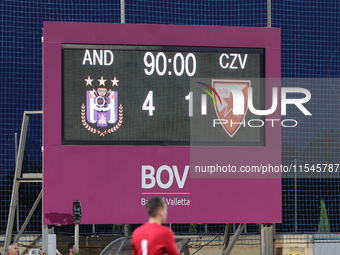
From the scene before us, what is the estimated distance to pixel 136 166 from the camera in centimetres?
892

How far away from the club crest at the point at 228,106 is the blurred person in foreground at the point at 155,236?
5359 mm

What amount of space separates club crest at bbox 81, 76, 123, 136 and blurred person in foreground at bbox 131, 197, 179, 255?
5.08 metres

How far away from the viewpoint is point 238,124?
9.11 metres

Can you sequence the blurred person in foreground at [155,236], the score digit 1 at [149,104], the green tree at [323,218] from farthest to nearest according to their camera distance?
the green tree at [323,218] < the score digit 1 at [149,104] < the blurred person in foreground at [155,236]

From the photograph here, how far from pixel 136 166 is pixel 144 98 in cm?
116

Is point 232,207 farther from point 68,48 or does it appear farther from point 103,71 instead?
point 68,48

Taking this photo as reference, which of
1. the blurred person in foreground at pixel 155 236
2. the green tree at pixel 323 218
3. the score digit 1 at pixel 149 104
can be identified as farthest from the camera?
the green tree at pixel 323 218

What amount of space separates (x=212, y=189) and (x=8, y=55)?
13742 millimetres

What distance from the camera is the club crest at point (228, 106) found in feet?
29.7

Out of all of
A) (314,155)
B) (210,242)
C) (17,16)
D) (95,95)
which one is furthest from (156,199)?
(314,155)

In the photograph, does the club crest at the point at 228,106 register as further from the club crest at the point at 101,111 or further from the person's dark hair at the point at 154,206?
the person's dark hair at the point at 154,206

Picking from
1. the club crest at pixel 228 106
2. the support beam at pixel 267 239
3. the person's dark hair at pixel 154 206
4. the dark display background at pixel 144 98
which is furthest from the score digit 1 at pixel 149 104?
the person's dark hair at pixel 154 206

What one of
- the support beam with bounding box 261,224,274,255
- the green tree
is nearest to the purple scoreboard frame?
the support beam with bounding box 261,224,274,255

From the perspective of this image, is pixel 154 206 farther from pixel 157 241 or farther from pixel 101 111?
pixel 101 111
